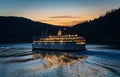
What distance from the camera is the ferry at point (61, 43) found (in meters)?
89.4

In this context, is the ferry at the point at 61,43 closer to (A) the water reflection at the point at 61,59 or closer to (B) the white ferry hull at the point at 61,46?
(B) the white ferry hull at the point at 61,46

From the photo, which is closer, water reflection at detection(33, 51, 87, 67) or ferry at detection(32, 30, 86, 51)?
water reflection at detection(33, 51, 87, 67)

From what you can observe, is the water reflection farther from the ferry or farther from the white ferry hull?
the ferry

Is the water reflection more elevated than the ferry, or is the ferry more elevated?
the ferry

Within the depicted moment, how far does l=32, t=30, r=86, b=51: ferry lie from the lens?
293ft

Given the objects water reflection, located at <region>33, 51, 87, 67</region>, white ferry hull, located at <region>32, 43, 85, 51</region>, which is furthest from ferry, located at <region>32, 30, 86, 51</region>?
water reflection, located at <region>33, 51, 87, 67</region>

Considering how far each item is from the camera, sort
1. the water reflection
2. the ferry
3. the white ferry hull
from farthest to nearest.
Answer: the ferry → the white ferry hull → the water reflection

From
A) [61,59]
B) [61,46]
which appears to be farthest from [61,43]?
[61,59]

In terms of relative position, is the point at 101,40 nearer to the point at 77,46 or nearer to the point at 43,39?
the point at 43,39

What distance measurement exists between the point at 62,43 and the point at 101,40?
10697cm

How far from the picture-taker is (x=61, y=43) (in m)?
93.1

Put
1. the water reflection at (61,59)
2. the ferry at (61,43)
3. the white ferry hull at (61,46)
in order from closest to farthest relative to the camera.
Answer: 1. the water reflection at (61,59)
2. the white ferry hull at (61,46)
3. the ferry at (61,43)

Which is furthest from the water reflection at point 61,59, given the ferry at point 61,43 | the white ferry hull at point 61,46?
the ferry at point 61,43

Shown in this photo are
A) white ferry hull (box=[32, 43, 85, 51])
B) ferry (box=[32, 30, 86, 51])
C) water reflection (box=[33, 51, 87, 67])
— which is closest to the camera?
water reflection (box=[33, 51, 87, 67])
